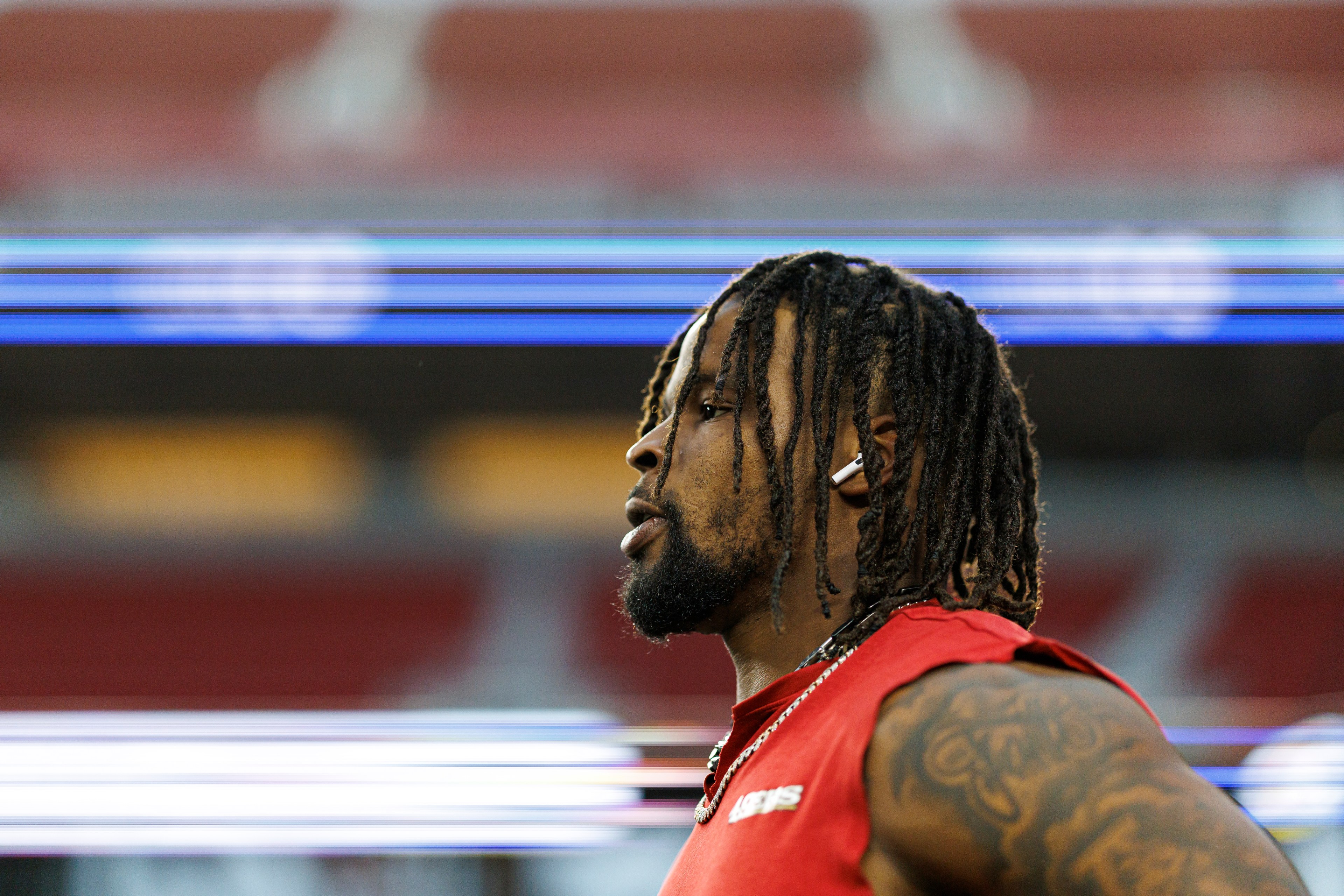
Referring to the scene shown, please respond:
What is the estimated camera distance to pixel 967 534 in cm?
136

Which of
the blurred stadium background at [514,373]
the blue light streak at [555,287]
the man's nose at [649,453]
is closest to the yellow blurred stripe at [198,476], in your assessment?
the blurred stadium background at [514,373]

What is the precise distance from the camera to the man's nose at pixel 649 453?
4.65 feet

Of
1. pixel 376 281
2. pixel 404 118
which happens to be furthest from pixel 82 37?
pixel 376 281

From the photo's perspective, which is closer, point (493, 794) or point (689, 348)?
point (689, 348)

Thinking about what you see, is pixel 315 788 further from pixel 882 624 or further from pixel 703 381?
pixel 882 624

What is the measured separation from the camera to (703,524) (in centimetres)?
134

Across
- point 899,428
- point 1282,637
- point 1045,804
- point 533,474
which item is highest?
point 899,428

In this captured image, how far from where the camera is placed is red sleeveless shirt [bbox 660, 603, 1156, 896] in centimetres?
96

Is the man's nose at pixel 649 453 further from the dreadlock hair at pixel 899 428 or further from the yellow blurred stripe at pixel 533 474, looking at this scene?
the yellow blurred stripe at pixel 533 474

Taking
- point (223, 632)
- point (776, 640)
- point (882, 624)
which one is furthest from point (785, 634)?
point (223, 632)

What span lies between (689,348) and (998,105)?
2804 millimetres

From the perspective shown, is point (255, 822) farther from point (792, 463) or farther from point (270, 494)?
point (792, 463)

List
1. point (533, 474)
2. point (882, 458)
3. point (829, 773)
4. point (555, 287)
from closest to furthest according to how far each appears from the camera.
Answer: point (829, 773) < point (882, 458) < point (555, 287) < point (533, 474)

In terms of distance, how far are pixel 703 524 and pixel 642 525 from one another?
0.10m
